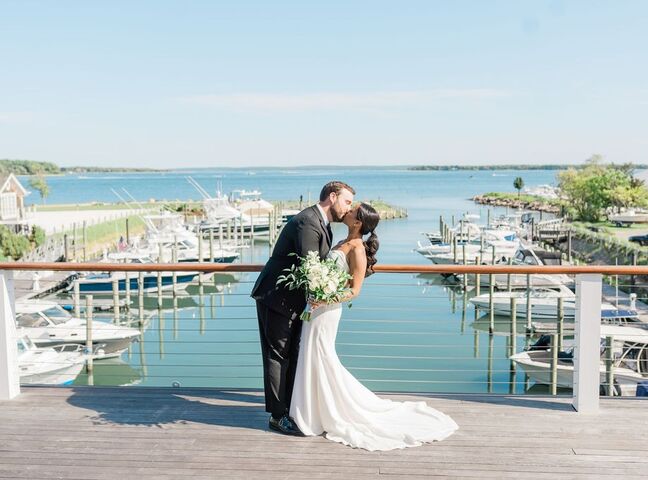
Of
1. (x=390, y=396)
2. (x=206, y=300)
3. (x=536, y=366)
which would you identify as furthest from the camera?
(x=206, y=300)

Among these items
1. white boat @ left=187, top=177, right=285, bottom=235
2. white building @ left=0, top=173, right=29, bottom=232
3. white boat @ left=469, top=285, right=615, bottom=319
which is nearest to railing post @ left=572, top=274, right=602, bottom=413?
white boat @ left=469, top=285, right=615, bottom=319

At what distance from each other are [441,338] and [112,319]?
9949mm

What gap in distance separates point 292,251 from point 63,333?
39.8 feet

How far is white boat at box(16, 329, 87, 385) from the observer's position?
37.7 ft

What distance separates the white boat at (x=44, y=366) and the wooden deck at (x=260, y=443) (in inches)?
269

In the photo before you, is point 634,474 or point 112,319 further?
point 112,319

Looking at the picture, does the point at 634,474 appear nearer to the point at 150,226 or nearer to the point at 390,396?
the point at 390,396

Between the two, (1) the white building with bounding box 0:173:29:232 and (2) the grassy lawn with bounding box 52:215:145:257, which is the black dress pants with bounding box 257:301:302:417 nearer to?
(2) the grassy lawn with bounding box 52:215:145:257

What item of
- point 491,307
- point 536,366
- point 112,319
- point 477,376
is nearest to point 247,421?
point 536,366

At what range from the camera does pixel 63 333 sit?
14906mm

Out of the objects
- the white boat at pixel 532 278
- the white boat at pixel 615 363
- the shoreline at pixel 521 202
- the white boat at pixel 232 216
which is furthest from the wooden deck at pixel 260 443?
the shoreline at pixel 521 202

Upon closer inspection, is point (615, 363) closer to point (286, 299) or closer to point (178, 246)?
point (286, 299)

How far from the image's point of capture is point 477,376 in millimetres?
14906

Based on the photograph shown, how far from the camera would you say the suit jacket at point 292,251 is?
14.0 ft
